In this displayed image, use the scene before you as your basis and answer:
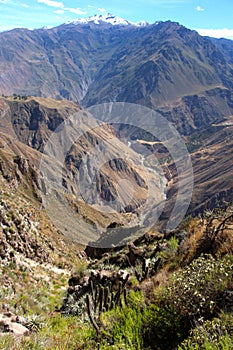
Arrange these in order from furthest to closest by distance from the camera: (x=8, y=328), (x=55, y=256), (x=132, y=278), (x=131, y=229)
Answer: (x=131, y=229) → (x=55, y=256) → (x=132, y=278) → (x=8, y=328)

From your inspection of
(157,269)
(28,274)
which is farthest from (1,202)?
(157,269)

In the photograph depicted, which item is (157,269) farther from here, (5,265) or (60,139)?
(60,139)

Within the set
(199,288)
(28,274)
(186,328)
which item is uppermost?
(199,288)

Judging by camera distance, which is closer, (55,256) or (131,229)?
(55,256)

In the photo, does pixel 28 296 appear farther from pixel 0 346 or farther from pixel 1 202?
A: pixel 0 346

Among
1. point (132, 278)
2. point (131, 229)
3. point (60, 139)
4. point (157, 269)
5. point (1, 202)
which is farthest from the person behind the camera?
point (60, 139)

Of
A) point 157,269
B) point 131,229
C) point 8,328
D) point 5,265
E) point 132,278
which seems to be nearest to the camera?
point 8,328

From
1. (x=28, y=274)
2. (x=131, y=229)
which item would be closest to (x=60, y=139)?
(x=131, y=229)

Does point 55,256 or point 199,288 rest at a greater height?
point 199,288

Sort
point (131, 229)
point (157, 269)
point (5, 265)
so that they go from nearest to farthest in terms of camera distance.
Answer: point (157, 269) → point (5, 265) → point (131, 229)

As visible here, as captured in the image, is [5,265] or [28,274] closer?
[5,265]
